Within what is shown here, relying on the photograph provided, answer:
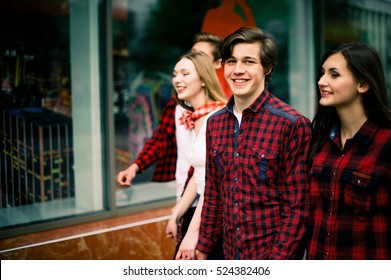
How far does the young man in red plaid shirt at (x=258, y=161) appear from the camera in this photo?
2.25 metres

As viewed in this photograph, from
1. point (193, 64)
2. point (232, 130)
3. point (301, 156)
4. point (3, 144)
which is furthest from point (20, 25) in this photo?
point (301, 156)

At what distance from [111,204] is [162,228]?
20.9 inches

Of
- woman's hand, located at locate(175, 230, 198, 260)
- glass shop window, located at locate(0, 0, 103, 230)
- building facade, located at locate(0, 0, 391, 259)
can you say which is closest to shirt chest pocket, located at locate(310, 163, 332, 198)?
woman's hand, located at locate(175, 230, 198, 260)

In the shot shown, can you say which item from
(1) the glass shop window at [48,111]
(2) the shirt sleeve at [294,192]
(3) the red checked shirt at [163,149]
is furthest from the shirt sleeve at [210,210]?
(1) the glass shop window at [48,111]

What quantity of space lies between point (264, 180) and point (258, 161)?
0.08 meters

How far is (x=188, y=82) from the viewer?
119 inches

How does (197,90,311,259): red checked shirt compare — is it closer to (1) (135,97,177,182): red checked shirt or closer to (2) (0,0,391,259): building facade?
(1) (135,97,177,182): red checked shirt

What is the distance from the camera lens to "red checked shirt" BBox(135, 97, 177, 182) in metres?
3.37

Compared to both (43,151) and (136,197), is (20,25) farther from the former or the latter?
(136,197)

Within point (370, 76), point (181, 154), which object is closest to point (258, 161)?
point (370, 76)

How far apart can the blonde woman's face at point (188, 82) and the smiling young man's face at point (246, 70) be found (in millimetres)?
664

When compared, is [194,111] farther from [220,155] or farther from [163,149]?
[220,155]

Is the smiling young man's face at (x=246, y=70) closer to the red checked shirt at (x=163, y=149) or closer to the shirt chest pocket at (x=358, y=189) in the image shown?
the shirt chest pocket at (x=358, y=189)
